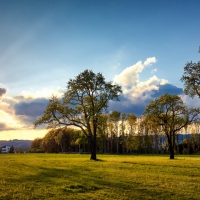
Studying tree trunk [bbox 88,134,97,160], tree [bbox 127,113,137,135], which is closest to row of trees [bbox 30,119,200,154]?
tree [bbox 127,113,137,135]

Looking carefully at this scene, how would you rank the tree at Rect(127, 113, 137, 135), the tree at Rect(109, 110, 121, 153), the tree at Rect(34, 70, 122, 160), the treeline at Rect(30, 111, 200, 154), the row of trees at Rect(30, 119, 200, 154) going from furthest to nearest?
1. the tree at Rect(127, 113, 137, 135)
2. the tree at Rect(109, 110, 121, 153)
3. the treeline at Rect(30, 111, 200, 154)
4. the row of trees at Rect(30, 119, 200, 154)
5. the tree at Rect(34, 70, 122, 160)

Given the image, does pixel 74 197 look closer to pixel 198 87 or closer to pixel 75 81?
pixel 198 87

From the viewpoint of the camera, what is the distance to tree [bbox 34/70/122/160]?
51.8 m

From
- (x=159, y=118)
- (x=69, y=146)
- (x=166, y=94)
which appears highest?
(x=166, y=94)

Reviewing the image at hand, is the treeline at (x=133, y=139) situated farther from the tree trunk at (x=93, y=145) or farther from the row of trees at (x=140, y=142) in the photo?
the tree trunk at (x=93, y=145)

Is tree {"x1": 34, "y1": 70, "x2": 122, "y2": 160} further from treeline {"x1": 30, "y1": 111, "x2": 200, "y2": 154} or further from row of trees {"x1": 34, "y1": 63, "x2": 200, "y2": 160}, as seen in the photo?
treeline {"x1": 30, "y1": 111, "x2": 200, "y2": 154}

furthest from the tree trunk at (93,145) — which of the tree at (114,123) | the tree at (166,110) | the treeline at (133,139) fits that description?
the tree at (114,123)

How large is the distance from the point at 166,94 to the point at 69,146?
10572 centimetres

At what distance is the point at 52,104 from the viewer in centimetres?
5178

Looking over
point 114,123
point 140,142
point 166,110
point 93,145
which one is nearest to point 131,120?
point 114,123

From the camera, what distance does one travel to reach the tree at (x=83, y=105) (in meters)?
51.8

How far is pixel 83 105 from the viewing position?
53.8 metres

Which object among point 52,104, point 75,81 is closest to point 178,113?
point 75,81

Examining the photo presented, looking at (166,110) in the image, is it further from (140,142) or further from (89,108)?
(140,142)
